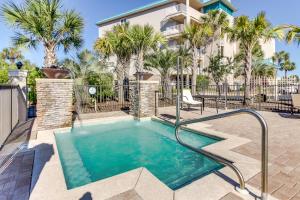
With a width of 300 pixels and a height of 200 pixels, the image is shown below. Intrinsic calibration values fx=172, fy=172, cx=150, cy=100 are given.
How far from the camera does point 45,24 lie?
28.2ft

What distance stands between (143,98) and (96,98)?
4.18 metres

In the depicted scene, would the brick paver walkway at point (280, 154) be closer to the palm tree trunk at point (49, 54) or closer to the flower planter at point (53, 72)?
the flower planter at point (53, 72)

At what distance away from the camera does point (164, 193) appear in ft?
7.44

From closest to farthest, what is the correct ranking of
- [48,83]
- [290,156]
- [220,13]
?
[290,156] < [48,83] < [220,13]

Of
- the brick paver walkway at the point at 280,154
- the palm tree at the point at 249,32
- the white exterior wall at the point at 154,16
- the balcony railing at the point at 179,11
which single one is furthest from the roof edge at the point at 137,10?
the brick paver walkway at the point at 280,154

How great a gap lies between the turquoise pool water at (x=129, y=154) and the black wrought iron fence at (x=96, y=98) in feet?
10.6

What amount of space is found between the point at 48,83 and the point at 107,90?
20.1ft

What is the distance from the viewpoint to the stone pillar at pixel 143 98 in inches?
306

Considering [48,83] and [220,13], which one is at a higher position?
[220,13]

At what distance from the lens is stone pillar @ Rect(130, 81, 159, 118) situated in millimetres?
7761

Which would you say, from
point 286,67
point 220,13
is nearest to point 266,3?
point 220,13

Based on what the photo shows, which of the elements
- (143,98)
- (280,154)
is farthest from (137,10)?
(280,154)

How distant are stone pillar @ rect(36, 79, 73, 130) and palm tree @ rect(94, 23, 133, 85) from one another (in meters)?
7.92

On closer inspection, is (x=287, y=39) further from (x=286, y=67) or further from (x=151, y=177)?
(x=286, y=67)
